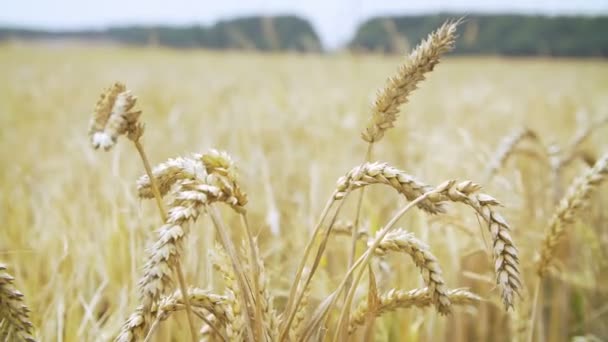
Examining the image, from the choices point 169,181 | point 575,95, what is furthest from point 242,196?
point 575,95

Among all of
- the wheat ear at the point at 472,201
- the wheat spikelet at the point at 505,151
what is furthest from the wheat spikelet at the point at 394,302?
the wheat spikelet at the point at 505,151

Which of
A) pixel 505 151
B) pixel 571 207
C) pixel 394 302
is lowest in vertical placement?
pixel 394 302

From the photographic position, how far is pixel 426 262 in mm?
473

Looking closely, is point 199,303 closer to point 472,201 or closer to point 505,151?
point 472,201

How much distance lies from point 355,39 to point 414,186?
9.34 feet

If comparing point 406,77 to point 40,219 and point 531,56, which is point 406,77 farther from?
point 531,56

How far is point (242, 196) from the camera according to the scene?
0.45 meters

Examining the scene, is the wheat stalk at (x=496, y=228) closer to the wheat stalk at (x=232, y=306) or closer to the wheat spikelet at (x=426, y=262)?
the wheat spikelet at (x=426, y=262)

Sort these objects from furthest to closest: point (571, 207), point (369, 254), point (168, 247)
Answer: point (571, 207)
point (369, 254)
point (168, 247)

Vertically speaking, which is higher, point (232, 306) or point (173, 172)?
point (173, 172)

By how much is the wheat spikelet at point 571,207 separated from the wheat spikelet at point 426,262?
0.31 metres

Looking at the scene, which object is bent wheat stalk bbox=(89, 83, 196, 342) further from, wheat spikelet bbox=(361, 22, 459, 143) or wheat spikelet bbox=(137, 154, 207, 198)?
wheat spikelet bbox=(361, 22, 459, 143)

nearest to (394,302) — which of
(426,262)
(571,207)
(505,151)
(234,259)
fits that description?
(426,262)

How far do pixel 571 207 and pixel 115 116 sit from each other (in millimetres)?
638
